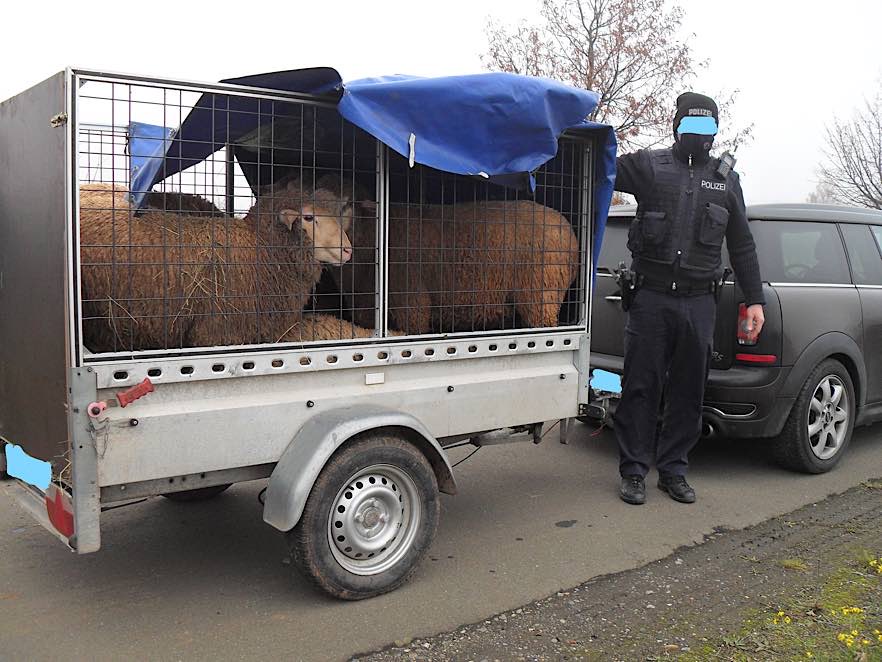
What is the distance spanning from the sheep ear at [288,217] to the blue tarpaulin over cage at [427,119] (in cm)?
47

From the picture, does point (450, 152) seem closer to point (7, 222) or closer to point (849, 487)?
point (7, 222)

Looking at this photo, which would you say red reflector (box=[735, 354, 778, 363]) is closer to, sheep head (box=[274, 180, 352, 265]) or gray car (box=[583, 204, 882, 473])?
gray car (box=[583, 204, 882, 473])

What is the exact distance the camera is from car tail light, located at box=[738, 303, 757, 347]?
5.44 metres

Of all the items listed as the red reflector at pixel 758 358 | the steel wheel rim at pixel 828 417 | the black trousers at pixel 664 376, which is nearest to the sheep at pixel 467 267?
the black trousers at pixel 664 376

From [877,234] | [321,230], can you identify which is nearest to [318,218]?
[321,230]

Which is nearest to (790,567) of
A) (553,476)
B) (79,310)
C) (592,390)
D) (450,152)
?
(592,390)

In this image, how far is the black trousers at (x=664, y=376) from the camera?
514 centimetres

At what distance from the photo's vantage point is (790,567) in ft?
13.7

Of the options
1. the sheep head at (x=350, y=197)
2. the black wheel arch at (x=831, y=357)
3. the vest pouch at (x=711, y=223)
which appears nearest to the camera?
the sheep head at (x=350, y=197)

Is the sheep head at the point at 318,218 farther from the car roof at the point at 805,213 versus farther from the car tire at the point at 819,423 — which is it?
the car tire at the point at 819,423

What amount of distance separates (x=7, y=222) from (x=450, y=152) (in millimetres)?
2120

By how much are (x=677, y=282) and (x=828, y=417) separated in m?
1.88

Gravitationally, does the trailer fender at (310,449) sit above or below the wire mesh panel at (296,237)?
below

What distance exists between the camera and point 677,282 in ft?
16.7
